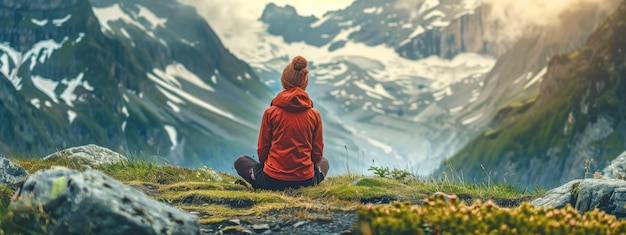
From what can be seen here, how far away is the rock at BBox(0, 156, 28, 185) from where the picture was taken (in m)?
17.4

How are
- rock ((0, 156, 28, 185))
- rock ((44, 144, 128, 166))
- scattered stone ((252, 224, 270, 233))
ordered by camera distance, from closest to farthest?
scattered stone ((252, 224, 270, 233)), rock ((0, 156, 28, 185)), rock ((44, 144, 128, 166))

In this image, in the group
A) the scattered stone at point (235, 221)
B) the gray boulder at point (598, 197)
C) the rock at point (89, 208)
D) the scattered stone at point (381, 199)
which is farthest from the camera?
the scattered stone at point (381, 199)

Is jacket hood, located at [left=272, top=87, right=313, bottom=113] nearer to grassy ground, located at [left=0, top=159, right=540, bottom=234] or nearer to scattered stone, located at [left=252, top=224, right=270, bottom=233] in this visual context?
grassy ground, located at [left=0, top=159, right=540, bottom=234]

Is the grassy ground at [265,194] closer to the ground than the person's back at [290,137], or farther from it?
closer to the ground

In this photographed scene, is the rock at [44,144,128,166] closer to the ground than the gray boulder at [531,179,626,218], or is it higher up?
closer to the ground

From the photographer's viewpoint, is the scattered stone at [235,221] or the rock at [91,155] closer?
the scattered stone at [235,221]

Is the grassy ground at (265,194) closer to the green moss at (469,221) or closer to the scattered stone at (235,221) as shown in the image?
the scattered stone at (235,221)

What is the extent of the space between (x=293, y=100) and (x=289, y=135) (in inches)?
35.1

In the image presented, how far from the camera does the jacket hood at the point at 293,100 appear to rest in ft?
59.8

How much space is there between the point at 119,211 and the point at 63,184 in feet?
3.10

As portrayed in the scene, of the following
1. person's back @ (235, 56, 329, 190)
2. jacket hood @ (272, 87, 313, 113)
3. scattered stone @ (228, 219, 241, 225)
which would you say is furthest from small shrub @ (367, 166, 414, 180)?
scattered stone @ (228, 219, 241, 225)

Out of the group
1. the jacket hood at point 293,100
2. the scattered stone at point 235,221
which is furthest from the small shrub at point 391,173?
the scattered stone at point 235,221

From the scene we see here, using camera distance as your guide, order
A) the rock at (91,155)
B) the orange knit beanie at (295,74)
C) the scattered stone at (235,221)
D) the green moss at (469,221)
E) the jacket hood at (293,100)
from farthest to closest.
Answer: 1. the rock at (91,155)
2. the orange knit beanie at (295,74)
3. the jacket hood at (293,100)
4. the scattered stone at (235,221)
5. the green moss at (469,221)

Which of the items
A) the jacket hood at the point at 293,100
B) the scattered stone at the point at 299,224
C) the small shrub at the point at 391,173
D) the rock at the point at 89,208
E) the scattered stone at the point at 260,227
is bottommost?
the small shrub at the point at 391,173
